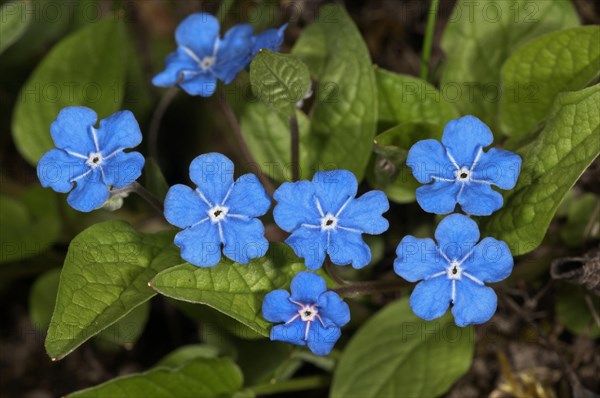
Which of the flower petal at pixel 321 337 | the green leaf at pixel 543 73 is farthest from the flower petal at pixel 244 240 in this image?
the green leaf at pixel 543 73

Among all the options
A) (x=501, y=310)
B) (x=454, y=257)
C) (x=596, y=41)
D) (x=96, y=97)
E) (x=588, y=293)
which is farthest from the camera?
(x=96, y=97)

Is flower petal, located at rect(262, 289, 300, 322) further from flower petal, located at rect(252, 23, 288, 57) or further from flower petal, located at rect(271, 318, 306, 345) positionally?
flower petal, located at rect(252, 23, 288, 57)

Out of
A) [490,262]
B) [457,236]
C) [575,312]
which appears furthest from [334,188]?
[575,312]

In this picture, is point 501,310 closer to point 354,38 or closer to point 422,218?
point 422,218

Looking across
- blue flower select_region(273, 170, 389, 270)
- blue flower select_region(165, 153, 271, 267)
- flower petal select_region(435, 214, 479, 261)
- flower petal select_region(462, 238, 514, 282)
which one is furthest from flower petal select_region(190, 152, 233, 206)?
flower petal select_region(462, 238, 514, 282)

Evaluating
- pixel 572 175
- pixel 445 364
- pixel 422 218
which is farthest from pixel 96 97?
pixel 572 175

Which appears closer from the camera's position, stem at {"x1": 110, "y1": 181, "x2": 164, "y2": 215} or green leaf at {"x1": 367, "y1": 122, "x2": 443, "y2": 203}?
stem at {"x1": 110, "y1": 181, "x2": 164, "y2": 215}
